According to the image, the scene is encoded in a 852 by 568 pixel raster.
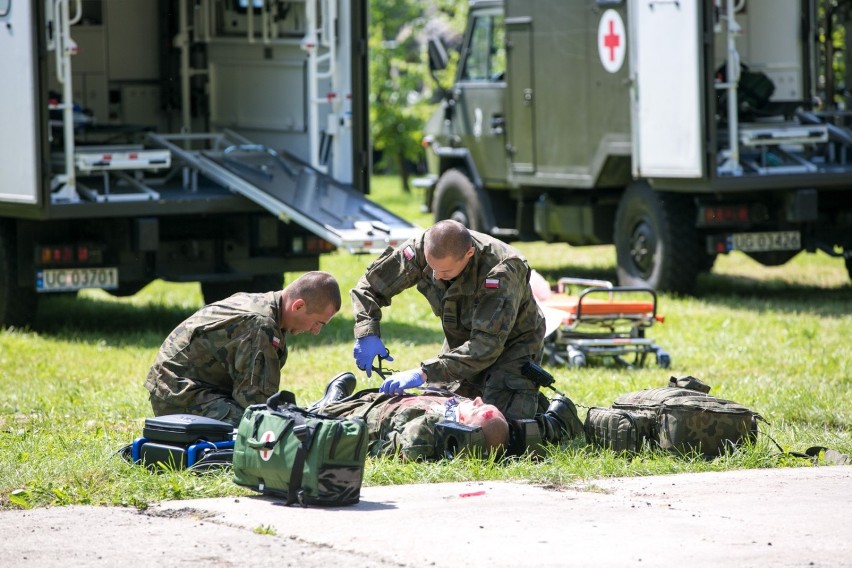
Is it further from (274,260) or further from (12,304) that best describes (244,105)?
(12,304)

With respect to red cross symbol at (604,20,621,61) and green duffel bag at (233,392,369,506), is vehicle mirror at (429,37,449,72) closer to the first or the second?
red cross symbol at (604,20,621,61)

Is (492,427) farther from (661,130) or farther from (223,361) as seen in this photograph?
(661,130)

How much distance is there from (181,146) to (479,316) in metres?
6.80

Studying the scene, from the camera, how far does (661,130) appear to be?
12867mm

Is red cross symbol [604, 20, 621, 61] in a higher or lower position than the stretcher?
higher

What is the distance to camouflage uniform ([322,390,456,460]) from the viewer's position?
6.72 metres

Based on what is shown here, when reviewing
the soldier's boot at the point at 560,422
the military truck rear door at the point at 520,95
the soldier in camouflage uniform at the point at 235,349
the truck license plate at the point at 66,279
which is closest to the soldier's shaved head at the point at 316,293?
the soldier in camouflage uniform at the point at 235,349

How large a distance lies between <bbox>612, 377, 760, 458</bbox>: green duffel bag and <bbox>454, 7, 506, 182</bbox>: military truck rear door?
29.1 feet

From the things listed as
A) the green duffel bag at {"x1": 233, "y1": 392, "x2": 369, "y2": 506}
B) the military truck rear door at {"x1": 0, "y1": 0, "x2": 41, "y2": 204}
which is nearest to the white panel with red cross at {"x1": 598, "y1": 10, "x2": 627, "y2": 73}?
the military truck rear door at {"x1": 0, "y1": 0, "x2": 41, "y2": 204}

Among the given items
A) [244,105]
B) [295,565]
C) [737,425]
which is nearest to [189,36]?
[244,105]

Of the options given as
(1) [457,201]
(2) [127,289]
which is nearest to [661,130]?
(1) [457,201]

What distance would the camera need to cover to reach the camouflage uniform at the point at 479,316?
7.03 metres

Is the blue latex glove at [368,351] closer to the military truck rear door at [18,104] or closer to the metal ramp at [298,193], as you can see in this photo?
the metal ramp at [298,193]

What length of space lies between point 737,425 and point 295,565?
270 centimetres
